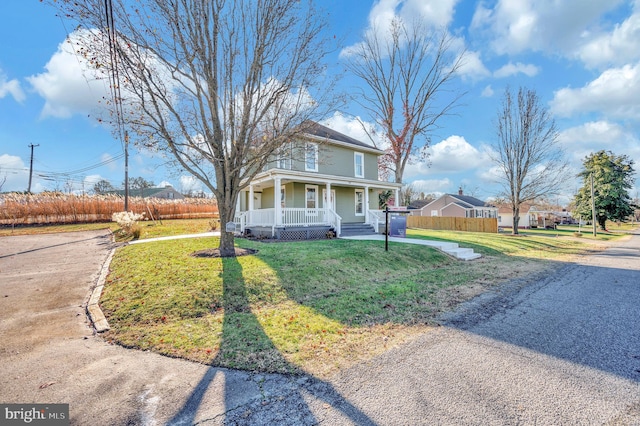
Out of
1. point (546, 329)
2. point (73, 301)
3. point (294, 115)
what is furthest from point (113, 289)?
point (546, 329)

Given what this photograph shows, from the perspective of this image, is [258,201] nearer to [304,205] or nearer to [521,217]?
[304,205]

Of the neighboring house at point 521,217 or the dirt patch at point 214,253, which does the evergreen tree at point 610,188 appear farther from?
the dirt patch at point 214,253

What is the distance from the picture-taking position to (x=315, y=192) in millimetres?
17344

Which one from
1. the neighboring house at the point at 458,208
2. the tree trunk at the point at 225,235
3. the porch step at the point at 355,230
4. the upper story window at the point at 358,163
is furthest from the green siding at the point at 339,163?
the neighboring house at the point at 458,208

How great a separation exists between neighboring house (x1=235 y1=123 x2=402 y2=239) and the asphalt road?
7.77 m

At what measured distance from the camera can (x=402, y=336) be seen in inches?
162

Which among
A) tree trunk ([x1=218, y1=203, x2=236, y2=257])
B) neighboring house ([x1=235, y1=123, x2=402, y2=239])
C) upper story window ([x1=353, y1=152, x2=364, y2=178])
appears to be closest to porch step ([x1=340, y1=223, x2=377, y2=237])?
neighboring house ([x1=235, y1=123, x2=402, y2=239])

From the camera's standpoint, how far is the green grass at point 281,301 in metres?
3.73

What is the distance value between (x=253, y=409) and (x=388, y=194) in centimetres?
3266

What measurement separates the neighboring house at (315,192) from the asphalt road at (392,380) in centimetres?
777

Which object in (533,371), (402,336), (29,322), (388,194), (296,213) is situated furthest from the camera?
(388,194)

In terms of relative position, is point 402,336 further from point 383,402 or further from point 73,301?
point 73,301

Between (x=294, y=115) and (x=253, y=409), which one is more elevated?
(x=294, y=115)

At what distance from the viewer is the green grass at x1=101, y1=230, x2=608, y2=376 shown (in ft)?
12.2
